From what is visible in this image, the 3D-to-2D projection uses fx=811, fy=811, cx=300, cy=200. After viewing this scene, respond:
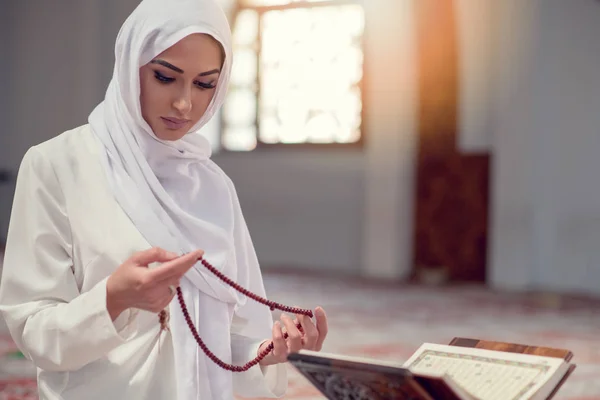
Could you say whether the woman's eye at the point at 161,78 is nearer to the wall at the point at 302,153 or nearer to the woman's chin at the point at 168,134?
the woman's chin at the point at 168,134

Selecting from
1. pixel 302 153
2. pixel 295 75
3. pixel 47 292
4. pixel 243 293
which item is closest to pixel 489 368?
pixel 243 293

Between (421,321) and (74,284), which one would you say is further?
(421,321)

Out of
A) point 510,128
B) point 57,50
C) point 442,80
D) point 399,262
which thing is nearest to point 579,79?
point 510,128

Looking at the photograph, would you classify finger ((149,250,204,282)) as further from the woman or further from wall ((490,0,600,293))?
wall ((490,0,600,293))

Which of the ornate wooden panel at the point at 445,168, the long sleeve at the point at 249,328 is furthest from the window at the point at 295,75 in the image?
the long sleeve at the point at 249,328

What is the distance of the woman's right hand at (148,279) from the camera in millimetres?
1181

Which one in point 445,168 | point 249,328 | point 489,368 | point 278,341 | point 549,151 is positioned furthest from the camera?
point 445,168

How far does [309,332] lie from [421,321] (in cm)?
480

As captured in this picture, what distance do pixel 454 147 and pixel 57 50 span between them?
530 centimetres

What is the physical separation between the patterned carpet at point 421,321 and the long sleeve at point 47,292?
244cm

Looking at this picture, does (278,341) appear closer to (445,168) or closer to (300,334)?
(300,334)

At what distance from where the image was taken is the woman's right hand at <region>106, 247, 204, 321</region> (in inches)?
46.5

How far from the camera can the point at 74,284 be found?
1432 millimetres

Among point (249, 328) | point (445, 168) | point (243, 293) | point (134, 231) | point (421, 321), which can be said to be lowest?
point (421, 321)
